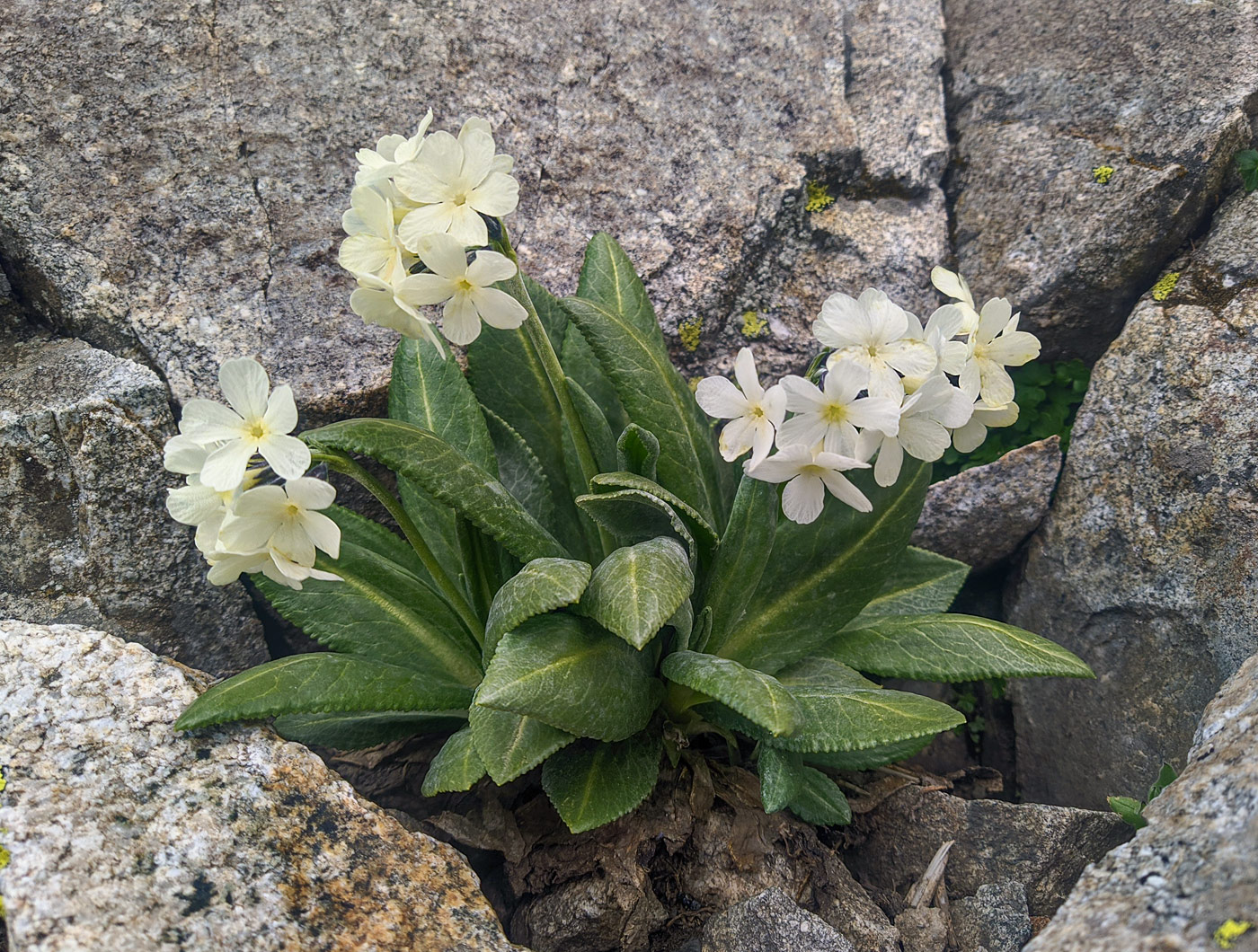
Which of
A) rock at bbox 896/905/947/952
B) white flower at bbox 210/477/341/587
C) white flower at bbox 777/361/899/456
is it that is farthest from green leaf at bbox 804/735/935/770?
white flower at bbox 210/477/341/587

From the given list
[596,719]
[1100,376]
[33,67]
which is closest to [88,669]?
[596,719]

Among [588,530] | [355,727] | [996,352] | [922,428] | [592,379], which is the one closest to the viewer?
[922,428]

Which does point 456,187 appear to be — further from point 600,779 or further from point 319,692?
point 600,779

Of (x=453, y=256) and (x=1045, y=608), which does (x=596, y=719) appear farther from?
(x=1045, y=608)

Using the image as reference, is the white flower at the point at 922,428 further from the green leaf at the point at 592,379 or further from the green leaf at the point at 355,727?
the green leaf at the point at 355,727

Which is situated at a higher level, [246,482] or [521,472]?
[246,482]

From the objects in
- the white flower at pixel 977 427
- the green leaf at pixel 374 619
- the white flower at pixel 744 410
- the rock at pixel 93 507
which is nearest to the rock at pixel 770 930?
the green leaf at pixel 374 619

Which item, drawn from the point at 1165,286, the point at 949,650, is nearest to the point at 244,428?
the point at 949,650
